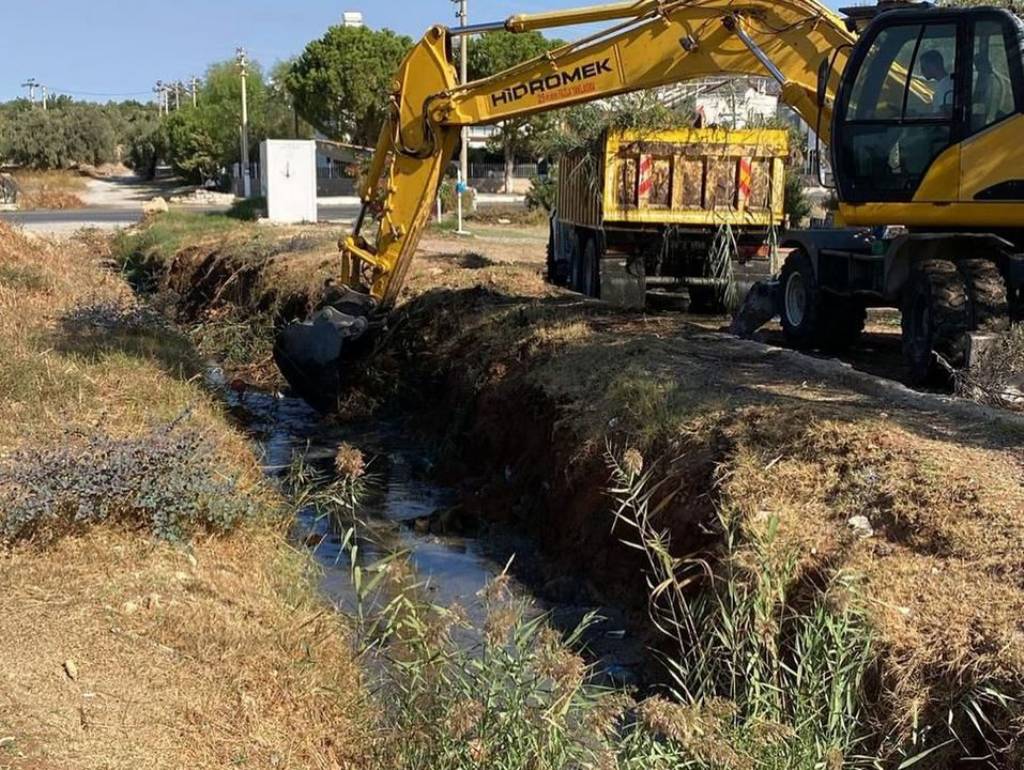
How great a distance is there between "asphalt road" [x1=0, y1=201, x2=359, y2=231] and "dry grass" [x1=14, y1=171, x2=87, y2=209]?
7.74 feet

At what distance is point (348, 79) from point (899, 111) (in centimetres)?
4658

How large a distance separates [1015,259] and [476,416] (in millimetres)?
5072

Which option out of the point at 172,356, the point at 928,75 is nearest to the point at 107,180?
the point at 172,356

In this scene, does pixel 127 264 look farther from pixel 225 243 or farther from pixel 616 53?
pixel 616 53

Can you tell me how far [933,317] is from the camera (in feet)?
28.0

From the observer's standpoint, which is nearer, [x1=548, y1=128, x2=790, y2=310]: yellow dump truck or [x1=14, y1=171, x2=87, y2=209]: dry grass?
[x1=548, y1=128, x2=790, y2=310]: yellow dump truck

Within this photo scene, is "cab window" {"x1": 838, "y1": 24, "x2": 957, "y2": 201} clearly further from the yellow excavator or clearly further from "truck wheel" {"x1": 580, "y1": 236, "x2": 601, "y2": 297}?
"truck wheel" {"x1": 580, "y1": 236, "x2": 601, "y2": 297}

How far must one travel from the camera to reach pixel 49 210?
5444cm

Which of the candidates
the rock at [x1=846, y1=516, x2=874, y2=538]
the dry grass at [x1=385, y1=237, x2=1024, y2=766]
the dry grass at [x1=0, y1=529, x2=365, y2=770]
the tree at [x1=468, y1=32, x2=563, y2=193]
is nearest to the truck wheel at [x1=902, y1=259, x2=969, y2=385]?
the dry grass at [x1=385, y1=237, x2=1024, y2=766]

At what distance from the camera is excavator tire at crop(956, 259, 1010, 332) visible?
329 inches

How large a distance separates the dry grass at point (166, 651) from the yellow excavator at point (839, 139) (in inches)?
166

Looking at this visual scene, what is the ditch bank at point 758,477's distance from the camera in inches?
176

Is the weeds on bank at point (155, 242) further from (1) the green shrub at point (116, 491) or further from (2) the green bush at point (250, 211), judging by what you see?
(1) the green shrub at point (116, 491)

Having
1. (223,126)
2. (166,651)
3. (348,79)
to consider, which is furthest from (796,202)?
(223,126)
